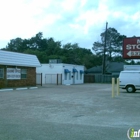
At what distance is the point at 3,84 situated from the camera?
95.9ft

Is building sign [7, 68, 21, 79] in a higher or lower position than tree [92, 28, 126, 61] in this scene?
lower

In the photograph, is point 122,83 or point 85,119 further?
point 122,83

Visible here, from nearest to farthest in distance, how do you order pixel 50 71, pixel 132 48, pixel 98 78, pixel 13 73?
1. pixel 132 48
2. pixel 13 73
3. pixel 50 71
4. pixel 98 78

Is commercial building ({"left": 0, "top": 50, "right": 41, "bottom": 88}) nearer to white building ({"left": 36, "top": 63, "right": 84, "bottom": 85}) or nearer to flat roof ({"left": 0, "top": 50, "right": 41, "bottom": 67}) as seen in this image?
flat roof ({"left": 0, "top": 50, "right": 41, "bottom": 67})

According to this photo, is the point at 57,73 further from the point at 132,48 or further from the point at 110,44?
the point at 132,48

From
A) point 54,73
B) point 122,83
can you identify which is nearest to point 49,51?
point 54,73

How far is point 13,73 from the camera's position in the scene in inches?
1212

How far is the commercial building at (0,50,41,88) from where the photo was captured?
29.3 m

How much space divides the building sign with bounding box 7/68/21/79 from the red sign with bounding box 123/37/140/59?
15.1 m

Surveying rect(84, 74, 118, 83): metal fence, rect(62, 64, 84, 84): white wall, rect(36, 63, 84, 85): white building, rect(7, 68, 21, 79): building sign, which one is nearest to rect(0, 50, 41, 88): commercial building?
rect(7, 68, 21, 79): building sign

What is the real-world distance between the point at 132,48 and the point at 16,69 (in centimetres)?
1606

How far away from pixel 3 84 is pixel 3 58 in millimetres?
2870

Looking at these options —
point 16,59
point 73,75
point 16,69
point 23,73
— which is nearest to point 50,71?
point 73,75

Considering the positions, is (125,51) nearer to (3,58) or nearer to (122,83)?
(122,83)
